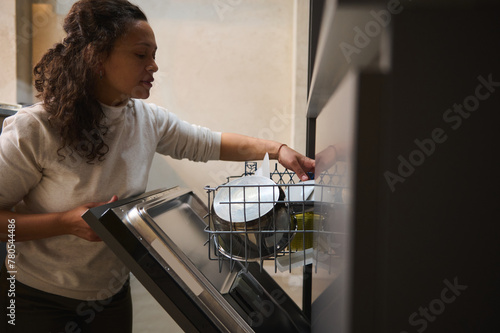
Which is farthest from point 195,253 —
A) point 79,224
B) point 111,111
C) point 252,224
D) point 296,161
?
point 111,111

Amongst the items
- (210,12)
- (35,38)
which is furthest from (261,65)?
(35,38)

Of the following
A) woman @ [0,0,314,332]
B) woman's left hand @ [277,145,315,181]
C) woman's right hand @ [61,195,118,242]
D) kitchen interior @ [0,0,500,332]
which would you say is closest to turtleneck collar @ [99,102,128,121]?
woman @ [0,0,314,332]

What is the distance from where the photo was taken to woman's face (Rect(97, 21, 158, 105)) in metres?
1.19

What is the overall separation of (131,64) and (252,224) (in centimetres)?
71

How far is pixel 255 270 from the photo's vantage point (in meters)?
1.16

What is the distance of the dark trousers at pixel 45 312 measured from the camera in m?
1.12

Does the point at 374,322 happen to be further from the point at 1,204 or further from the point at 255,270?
the point at 1,204

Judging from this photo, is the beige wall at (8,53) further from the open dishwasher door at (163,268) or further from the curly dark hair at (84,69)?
the open dishwasher door at (163,268)

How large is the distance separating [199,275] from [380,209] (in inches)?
18.7

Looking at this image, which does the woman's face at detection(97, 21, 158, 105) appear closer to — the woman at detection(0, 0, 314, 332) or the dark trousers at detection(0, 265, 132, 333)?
the woman at detection(0, 0, 314, 332)

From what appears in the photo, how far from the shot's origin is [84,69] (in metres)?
1.18

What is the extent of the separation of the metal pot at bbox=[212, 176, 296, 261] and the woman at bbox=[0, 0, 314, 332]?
1.12 ft

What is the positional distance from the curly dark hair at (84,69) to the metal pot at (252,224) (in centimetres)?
54

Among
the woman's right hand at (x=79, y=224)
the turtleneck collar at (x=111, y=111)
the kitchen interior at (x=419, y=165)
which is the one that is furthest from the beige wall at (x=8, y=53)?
the kitchen interior at (x=419, y=165)
